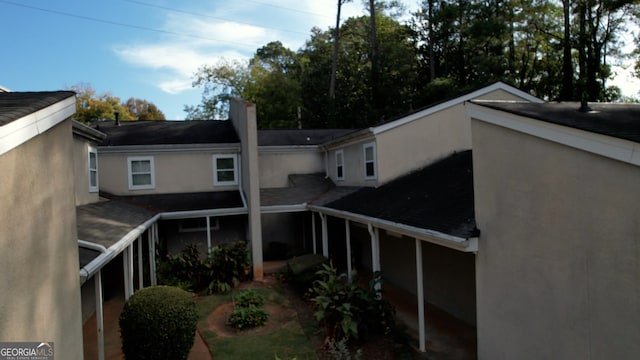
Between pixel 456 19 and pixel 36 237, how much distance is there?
35.3 m

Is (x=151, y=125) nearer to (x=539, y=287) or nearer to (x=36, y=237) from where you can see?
(x=36, y=237)

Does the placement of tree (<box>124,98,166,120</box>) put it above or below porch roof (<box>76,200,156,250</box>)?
above

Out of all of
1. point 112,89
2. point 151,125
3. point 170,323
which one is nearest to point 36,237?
point 170,323

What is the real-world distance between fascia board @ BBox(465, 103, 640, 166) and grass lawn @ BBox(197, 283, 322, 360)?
5825mm

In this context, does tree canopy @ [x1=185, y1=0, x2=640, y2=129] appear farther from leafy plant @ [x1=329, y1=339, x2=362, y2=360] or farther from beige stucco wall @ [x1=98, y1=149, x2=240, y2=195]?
leafy plant @ [x1=329, y1=339, x2=362, y2=360]

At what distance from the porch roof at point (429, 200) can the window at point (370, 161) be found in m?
0.59

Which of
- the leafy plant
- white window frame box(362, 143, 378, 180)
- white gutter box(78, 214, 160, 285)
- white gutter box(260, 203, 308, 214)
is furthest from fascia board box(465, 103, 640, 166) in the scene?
white gutter box(260, 203, 308, 214)

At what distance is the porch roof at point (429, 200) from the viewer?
7649 millimetres

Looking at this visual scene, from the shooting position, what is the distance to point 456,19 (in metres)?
33.0

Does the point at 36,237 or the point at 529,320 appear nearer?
the point at 36,237

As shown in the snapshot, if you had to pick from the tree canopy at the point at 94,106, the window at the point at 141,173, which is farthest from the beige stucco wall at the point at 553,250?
the tree canopy at the point at 94,106

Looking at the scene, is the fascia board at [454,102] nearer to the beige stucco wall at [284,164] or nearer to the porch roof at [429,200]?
the porch roof at [429,200]

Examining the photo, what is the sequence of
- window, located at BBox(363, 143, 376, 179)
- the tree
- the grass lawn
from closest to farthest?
the grass lawn < window, located at BBox(363, 143, 376, 179) < the tree

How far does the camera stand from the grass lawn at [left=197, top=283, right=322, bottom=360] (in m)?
8.50
